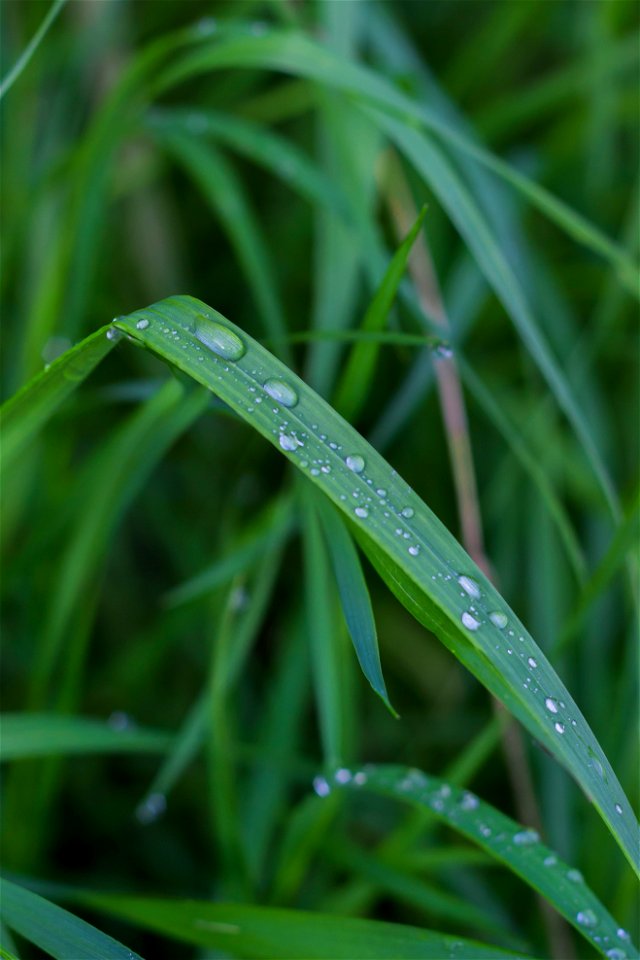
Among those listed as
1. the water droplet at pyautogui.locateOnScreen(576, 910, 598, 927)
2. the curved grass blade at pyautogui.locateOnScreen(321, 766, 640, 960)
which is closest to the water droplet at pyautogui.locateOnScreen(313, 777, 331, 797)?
the curved grass blade at pyautogui.locateOnScreen(321, 766, 640, 960)

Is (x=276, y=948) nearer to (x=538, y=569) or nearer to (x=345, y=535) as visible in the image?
(x=345, y=535)

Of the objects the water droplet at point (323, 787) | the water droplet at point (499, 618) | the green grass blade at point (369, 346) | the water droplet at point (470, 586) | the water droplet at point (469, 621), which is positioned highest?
the green grass blade at point (369, 346)

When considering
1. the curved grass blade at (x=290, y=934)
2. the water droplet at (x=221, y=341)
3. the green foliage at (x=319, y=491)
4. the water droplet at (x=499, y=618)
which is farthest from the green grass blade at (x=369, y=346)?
the curved grass blade at (x=290, y=934)

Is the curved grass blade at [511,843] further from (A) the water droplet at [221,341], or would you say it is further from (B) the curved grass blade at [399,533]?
(A) the water droplet at [221,341]

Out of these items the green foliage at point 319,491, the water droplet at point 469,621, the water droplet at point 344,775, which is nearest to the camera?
the water droplet at point 469,621

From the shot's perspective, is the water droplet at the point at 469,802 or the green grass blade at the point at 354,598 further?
the water droplet at the point at 469,802

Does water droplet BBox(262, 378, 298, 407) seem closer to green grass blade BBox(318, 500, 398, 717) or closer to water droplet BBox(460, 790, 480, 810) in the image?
green grass blade BBox(318, 500, 398, 717)

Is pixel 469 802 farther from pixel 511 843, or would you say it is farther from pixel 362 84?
pixel 362 84
